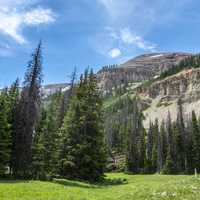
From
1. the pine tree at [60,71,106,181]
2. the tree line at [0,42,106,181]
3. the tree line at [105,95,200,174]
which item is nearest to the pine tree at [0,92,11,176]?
the tree line at [0,42,106,181]

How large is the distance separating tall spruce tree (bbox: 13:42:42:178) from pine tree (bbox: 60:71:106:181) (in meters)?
4.81

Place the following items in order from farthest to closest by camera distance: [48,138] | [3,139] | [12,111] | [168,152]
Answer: [168,152]
[48,138]
[12,111]
[3,139]

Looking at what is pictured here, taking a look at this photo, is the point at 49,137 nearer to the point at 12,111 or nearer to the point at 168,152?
the point at 12,111

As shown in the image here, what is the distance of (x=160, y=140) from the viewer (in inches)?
4011

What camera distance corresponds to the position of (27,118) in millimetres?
42656

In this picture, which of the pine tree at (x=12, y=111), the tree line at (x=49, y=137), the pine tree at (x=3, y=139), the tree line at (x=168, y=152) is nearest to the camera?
the pine tree at (x=3, y=139)

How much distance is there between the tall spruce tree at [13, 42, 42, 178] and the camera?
41.4m

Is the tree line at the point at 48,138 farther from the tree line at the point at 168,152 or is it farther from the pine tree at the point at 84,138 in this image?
the tree line at the point at 168,152

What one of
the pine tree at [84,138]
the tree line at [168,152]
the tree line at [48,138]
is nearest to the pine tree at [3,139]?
the tree line at [48,138]

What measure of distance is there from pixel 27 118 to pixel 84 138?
8.20 m

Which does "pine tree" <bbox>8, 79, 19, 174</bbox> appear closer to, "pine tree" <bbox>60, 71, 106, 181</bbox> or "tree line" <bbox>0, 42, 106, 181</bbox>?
"tree line" <bbox>0, 42, 106, 181</bbox>

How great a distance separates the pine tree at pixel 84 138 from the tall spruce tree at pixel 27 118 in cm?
481

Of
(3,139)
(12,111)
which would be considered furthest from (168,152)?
(3,139)

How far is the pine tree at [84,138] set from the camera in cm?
4237
